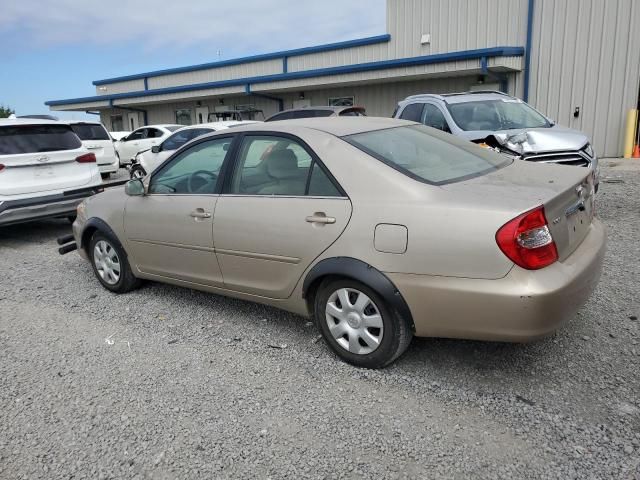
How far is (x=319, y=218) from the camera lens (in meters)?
3.26

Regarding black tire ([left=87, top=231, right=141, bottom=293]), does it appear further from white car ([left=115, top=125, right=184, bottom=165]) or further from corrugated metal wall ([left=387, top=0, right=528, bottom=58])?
corrugated metal wall ([left=387, top=0, right=528, bottom=58])

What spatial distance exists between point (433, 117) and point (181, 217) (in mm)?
5654

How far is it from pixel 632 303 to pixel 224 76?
72.2 ft

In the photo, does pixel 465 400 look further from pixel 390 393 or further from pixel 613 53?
pixel 613 53

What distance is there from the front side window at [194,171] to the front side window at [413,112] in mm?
5401

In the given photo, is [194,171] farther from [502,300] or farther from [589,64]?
[589,64]

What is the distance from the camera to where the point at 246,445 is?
267 cm

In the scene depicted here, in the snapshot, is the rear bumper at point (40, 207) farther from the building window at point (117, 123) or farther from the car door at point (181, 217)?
the building window at point (117, 123)

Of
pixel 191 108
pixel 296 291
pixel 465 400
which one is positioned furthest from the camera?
pixel 191 108

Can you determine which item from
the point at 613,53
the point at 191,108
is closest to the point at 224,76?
the point at 191,108

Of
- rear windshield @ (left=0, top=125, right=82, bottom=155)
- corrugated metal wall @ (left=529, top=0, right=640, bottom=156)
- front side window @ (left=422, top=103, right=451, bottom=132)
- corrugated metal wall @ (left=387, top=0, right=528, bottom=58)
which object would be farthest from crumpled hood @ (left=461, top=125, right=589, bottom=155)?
corrugated metal wall @ (left=387, top=0, right=528, bottom=58)

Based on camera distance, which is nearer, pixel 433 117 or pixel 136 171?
pixel 433 117

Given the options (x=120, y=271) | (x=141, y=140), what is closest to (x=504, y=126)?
(x=120, y=271)

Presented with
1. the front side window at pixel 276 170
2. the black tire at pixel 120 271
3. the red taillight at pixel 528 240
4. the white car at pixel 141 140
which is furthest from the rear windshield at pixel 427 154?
the white car at pixel 141 140
